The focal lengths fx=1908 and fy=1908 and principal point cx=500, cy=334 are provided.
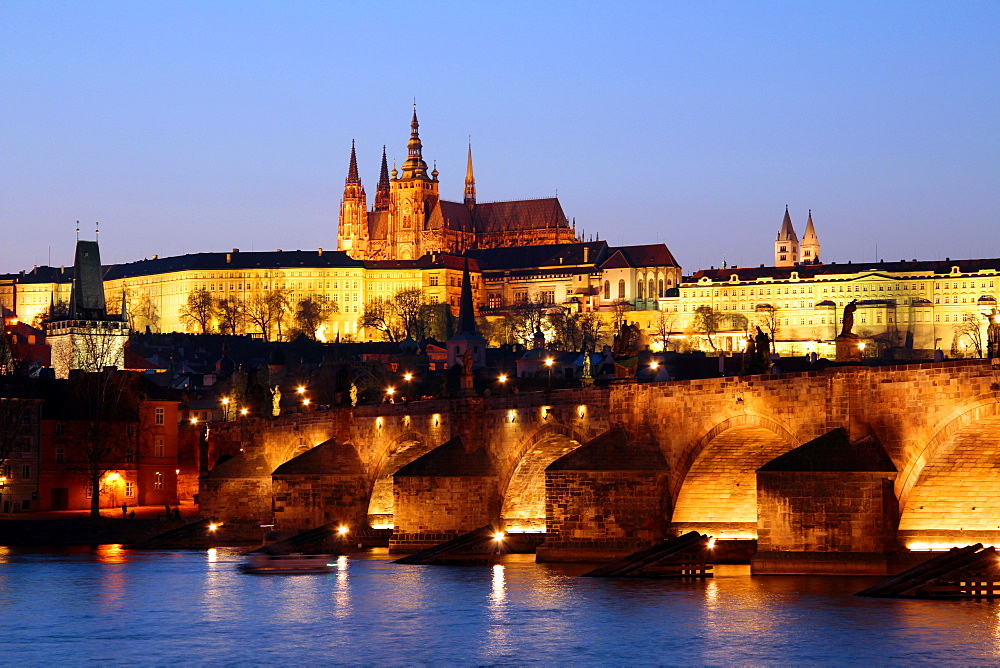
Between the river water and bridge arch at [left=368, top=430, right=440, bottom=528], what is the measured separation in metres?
14.2

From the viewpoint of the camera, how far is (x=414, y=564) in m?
65.6

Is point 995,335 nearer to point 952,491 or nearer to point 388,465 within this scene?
point 952,491

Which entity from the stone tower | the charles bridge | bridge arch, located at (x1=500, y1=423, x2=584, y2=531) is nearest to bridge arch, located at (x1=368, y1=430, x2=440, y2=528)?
the charles bridge

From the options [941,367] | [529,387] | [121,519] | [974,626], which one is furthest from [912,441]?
[529,387]

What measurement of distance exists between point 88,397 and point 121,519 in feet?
46.0

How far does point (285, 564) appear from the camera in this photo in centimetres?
7000

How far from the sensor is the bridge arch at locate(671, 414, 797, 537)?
55625 millimetres

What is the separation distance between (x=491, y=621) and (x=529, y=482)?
18.4 metres

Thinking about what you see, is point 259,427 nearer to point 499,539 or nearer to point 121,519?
point 121,519

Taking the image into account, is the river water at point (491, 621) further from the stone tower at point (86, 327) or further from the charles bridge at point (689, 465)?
the stone tower at point (86, 327)

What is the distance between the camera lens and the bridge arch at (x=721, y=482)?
55625mm

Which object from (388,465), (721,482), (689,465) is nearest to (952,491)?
(689,465)

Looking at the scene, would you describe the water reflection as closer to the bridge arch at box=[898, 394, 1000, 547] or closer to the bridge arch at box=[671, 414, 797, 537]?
the bridge arch at box=[671, 414, 797, 537]

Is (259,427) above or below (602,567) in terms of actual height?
above
